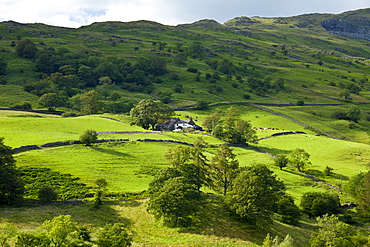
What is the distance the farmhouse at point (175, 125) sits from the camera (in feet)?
376

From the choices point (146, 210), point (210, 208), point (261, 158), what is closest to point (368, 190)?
point (261, 158)

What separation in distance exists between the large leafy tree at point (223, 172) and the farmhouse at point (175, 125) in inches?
2503

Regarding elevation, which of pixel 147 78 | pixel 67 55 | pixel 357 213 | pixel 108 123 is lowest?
pixel 357 213

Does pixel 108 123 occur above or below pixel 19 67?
below

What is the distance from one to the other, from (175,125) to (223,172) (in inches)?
2633

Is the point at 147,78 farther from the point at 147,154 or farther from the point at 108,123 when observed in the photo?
the point at 147,154

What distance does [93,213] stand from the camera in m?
40.9

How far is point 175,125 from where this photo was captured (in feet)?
381

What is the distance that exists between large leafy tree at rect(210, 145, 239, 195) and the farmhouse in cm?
6357

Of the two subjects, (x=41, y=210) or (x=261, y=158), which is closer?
(x=41, y=210)

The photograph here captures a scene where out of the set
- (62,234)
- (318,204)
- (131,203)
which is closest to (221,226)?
(131,203)

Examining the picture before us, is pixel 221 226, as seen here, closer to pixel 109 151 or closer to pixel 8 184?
pixel 8 184

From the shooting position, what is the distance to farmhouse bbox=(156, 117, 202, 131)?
4508 inches

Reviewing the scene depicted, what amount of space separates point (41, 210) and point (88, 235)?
11.3 meters
